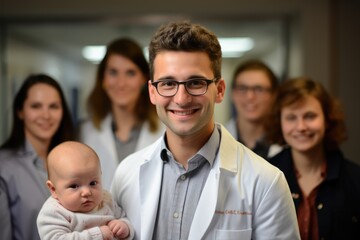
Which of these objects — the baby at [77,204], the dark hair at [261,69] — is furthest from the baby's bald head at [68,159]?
the dark hair at [261,69]

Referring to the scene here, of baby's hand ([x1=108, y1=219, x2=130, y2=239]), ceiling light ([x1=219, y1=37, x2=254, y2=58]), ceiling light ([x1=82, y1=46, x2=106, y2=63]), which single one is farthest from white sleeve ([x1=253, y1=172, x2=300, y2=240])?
ceiling light ([x1=82, y1=46, x2=106, y2=63])

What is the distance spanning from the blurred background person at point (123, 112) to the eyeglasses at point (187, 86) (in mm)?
1086

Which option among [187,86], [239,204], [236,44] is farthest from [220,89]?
[236,44]

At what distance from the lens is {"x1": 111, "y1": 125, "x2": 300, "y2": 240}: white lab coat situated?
4.78 feet

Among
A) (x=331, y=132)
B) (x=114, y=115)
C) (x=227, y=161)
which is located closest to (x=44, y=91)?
(x=114, y=115)

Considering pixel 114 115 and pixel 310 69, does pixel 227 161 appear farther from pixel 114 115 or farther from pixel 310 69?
pixel 310 69

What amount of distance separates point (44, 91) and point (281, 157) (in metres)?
1.23

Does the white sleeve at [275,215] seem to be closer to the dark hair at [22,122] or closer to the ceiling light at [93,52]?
the dark hair at [22,122]

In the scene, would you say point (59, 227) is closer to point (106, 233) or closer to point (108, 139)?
point (106, 233)

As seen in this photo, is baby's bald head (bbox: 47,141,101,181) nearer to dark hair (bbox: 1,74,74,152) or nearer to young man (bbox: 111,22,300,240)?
young man (bbox: 111,22,300,240)

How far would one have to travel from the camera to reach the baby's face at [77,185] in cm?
154

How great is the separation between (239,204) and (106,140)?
4.13ft

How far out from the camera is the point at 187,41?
144cm

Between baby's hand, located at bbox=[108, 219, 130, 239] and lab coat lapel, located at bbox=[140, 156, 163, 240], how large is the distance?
7 centimetres
